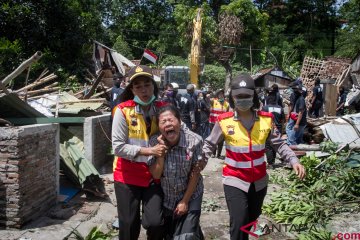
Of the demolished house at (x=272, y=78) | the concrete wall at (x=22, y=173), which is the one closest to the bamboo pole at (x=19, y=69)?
the concrete wall at (x=22, y=173)

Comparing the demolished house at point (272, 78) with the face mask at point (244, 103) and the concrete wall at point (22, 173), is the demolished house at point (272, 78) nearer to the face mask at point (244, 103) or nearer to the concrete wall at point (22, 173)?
the concrete wall at point (22, 173)

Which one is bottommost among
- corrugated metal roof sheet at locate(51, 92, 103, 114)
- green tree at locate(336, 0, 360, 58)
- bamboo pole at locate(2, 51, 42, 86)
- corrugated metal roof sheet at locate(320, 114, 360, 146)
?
corrugated metal roof sheet at locate(320, 114, 360, 146)

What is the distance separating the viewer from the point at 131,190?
3.27 metres

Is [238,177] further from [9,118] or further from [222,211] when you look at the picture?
[9,118]

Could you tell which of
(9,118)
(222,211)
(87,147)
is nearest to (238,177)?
(222,211)

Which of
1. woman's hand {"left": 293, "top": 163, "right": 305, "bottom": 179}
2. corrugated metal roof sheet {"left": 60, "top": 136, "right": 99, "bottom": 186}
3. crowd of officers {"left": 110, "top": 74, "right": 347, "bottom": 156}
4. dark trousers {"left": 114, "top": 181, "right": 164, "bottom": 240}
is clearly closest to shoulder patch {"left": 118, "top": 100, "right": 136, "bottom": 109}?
dark trousers {"left": 114, "top": 181, "right": 164, "bottom": 240}

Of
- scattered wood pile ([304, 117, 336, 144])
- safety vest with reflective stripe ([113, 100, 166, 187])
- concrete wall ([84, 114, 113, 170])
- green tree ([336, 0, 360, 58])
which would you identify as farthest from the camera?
green tree ([336, 0, 360, 58])

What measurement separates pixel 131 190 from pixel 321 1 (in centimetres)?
4248

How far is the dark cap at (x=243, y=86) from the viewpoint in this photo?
11.6 ft

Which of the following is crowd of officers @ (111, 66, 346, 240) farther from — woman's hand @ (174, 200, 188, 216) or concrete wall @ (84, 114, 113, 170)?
concrete wall @ (84, 114, 113, 170)

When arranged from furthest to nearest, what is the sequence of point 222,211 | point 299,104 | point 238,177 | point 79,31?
point 79,31, point 299,104, point 222,211, point 238,177

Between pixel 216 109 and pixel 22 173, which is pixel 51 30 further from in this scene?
pixel 22 173

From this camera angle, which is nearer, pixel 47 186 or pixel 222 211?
pixel 47 186

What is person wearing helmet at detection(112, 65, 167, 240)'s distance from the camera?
10.5 ft
